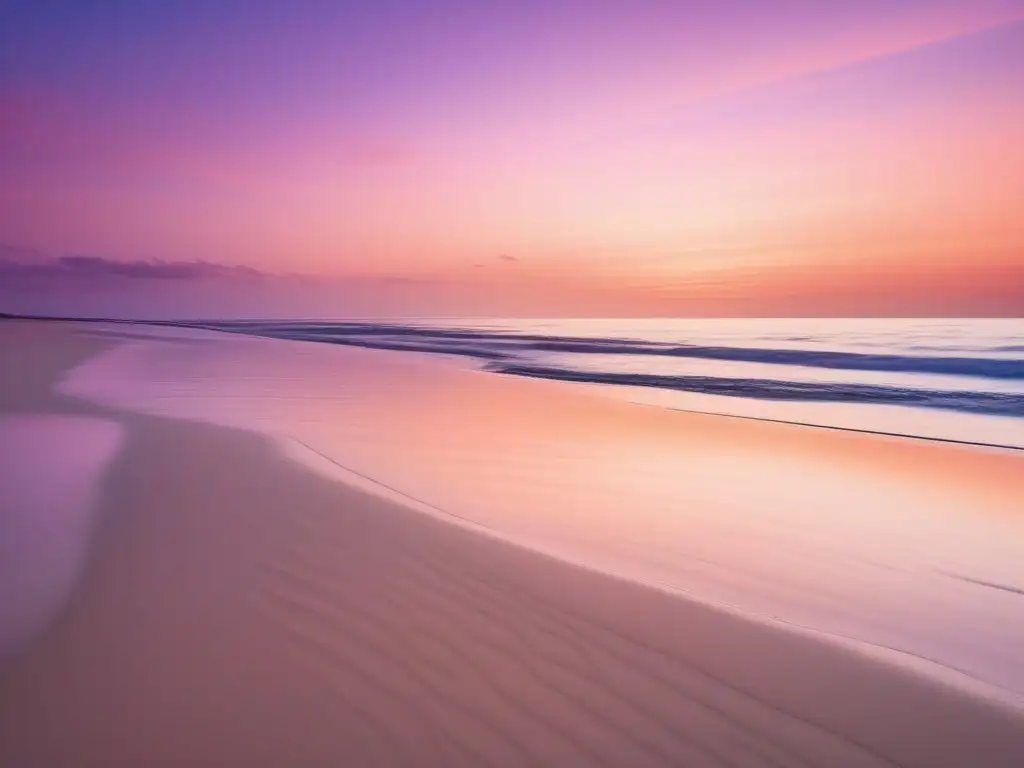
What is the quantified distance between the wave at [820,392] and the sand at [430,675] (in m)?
12.8

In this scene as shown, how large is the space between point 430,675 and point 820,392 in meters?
15.9

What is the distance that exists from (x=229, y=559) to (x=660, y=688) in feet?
9.30

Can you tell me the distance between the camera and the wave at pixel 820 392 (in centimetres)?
1460

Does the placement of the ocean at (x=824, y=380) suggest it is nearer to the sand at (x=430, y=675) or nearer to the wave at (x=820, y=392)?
the wave at (x=820, y=392)

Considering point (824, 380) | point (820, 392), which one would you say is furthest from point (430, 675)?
point (824, 380)

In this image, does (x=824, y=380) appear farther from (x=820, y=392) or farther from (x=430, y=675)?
(x=430, y=675)

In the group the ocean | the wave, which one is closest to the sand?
the ocean

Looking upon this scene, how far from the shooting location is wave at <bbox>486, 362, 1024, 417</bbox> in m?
14.6

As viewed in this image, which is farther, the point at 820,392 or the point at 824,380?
the point at 824,380

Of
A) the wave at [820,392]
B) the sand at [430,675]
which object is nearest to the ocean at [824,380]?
the wave at [820,392]

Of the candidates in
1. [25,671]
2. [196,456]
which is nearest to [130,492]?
[196,456]

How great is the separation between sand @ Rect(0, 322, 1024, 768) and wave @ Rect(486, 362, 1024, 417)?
12.8 meters

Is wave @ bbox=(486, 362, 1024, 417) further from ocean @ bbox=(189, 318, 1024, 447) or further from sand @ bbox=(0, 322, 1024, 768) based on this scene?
sand @ bbox=(0, 322, 1024, 768)

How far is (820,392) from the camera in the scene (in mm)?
16859
